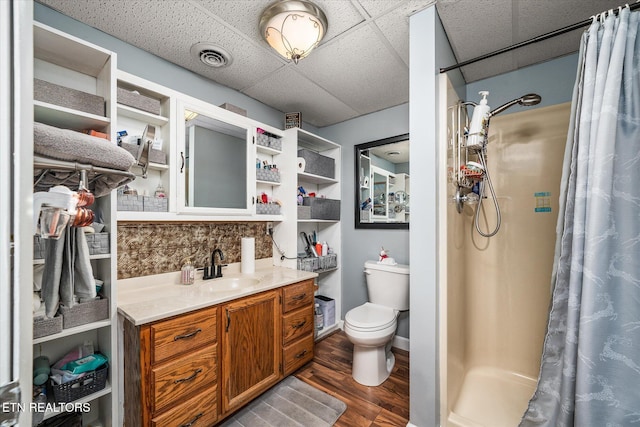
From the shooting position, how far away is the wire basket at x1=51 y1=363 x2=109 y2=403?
123 cm

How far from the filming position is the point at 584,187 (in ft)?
3.58

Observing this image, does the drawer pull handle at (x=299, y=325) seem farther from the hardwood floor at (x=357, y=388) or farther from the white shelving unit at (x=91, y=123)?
the white shelving unit at (x=91, y=123)

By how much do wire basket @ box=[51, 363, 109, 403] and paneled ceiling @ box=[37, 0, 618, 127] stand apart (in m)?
1.88

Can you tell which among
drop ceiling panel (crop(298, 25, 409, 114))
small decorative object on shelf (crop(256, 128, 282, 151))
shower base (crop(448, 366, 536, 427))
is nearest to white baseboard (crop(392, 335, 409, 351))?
shower base (crop(448, 366, 536, 427))

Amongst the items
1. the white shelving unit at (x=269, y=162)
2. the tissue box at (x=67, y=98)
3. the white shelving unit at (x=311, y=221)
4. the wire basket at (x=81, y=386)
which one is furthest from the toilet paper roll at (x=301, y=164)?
the wire basket at (x=81, y=386)

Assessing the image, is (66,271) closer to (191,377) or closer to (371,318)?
(191,377)

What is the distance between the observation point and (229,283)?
202cm

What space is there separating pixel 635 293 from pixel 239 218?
213 cm

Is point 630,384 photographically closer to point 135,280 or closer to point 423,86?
point 423,86

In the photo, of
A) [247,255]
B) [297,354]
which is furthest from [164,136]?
[297,354]

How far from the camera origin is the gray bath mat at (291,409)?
1.60 metres

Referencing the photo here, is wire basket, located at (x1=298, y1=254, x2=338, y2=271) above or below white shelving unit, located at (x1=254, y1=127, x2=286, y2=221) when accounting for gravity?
below

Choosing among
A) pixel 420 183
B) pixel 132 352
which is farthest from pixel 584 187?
pixel 132 352

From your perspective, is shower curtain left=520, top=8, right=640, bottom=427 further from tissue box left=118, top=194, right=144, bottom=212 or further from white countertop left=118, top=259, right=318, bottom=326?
tissue box left=118, top=194, right=144, bottom=212
